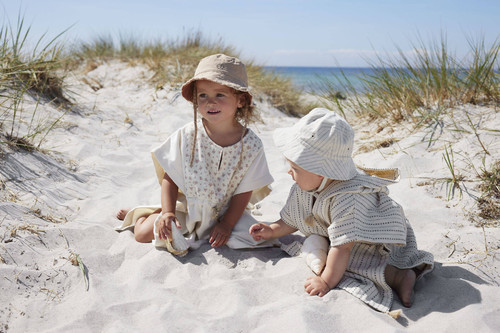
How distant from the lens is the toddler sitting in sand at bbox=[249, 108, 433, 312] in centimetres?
188

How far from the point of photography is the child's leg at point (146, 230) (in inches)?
95.3

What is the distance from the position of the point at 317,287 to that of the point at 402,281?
415 mm

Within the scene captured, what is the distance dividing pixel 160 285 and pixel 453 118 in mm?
2904

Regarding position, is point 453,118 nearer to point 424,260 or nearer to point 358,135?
point 358,135

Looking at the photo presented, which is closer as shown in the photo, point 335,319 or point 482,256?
point 335,319

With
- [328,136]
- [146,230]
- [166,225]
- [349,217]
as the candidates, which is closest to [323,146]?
Result: [328,136]

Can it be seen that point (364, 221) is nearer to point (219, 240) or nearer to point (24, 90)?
point (219, 240)

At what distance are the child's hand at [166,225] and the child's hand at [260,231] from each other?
0.43 m

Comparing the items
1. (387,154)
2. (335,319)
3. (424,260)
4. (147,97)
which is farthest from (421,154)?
(147,97)

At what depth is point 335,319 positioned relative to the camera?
5.54 ft

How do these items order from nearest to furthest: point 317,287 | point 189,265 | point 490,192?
point 317,287, point 189,265, point 490,192

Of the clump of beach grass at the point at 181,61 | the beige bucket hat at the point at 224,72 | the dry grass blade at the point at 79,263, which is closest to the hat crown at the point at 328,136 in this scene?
the beige bucket hat at the point at 224,72

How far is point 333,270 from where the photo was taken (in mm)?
1903

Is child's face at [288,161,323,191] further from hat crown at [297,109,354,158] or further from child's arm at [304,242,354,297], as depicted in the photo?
child's arm at [304,242,354,297]
